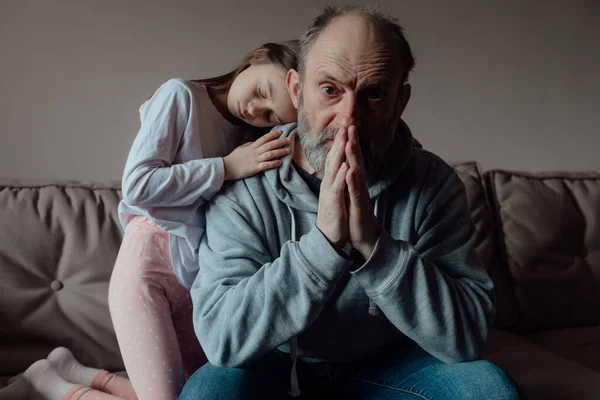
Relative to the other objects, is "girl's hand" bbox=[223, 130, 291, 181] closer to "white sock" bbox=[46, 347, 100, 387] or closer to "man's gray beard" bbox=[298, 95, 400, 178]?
"man's gray beard" bbox=[298, 95, 400, 178]

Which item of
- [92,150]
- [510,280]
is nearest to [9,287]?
[92,150]

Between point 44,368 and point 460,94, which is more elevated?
point 460,94

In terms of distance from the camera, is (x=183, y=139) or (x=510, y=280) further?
(x=510, y=280)

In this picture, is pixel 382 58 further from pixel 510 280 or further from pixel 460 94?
pixel 460 94

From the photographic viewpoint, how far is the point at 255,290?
103cm

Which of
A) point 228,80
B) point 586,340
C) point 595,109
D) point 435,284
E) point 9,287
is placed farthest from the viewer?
point 595,109

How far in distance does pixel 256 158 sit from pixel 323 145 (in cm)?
16

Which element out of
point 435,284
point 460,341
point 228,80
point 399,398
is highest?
point 228,80

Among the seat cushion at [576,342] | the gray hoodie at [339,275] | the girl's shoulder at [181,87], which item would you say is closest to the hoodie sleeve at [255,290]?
the gray hoodie at [339,275]

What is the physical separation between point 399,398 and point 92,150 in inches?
51.3

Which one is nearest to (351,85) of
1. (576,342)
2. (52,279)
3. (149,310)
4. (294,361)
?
(294,361)

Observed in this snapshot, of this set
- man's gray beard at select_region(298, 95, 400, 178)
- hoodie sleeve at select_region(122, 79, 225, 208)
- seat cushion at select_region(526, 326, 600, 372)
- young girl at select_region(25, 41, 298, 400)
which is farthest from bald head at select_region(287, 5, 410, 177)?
seat cushion at select_region(526, 326, 600, 372)

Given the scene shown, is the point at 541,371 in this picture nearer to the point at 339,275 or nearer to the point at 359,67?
the point at 339,275

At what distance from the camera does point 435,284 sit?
102 centimetres
